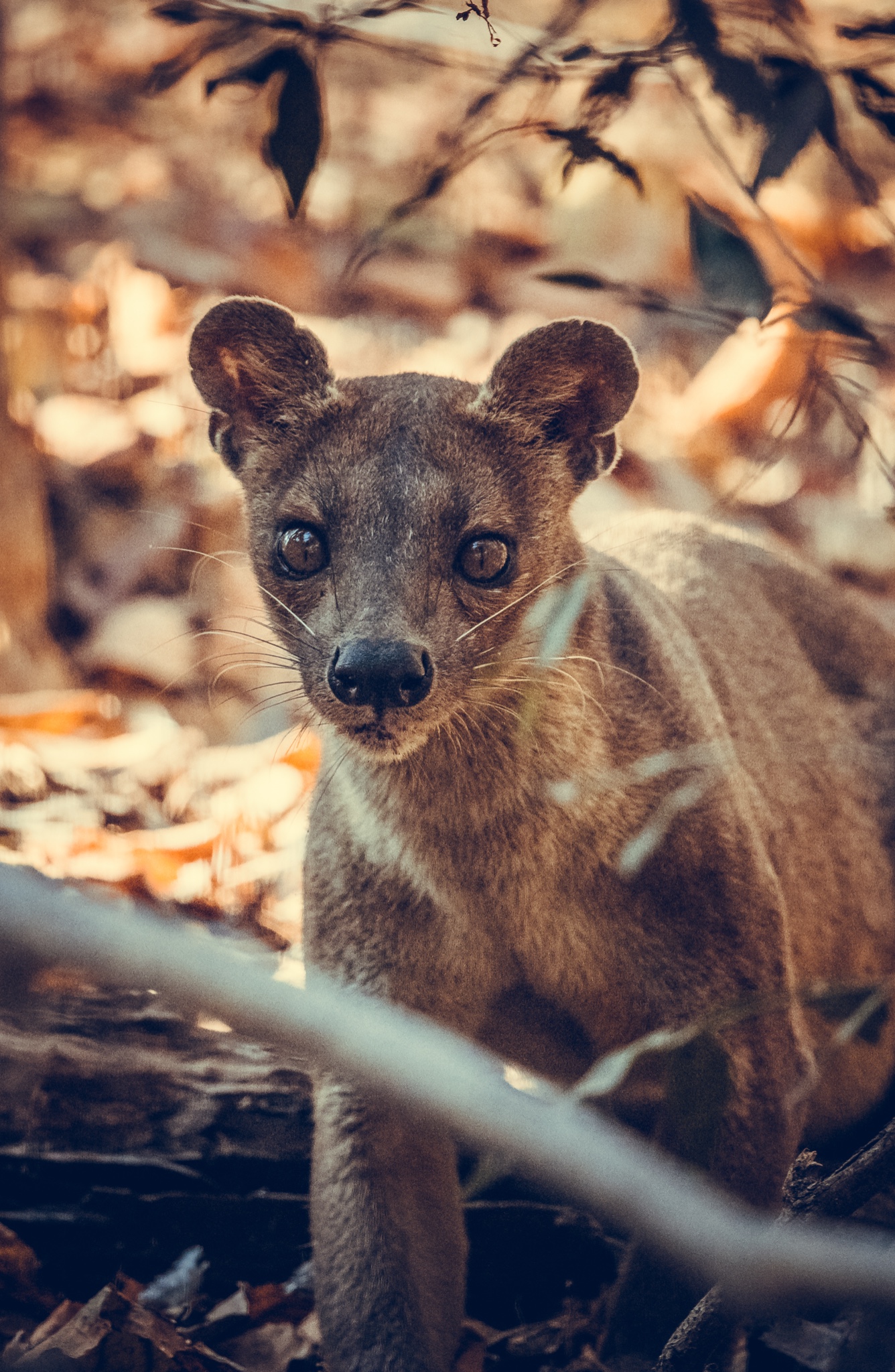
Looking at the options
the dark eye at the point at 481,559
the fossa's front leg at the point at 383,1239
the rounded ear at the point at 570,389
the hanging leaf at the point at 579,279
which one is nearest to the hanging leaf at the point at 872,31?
the hanging leaf at the point at 579,279

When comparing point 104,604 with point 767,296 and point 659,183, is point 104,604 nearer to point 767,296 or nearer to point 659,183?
point 659,183

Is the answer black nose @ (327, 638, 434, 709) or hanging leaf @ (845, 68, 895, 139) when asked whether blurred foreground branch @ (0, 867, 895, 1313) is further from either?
hanging leaf @ (845, 68, 895, 139)

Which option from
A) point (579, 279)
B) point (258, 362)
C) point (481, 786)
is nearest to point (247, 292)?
point (258, 362)

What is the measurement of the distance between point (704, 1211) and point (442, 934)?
1.38 m

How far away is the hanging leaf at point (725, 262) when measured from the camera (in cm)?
140

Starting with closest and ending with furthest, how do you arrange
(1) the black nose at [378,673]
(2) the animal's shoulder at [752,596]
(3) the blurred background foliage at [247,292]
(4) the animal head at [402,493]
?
(1) the black nose at [378,673]
(4) the animal head at [402,493]
(2) the animal's shoulder at [752,596]
(3) the blurred background foliage at [247,292]

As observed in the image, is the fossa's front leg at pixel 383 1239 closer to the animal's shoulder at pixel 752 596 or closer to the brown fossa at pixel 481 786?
the brown fossa at pixel 481 786

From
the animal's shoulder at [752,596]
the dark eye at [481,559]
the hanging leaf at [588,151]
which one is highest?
the hanging leaf at [588,151]

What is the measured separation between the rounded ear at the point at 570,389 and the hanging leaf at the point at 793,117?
2.58 ft

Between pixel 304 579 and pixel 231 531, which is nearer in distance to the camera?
pixel 304 579

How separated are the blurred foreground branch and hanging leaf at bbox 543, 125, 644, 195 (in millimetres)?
965

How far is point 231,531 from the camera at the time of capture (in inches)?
205

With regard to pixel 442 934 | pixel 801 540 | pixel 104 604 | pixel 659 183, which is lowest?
pixel 104 604

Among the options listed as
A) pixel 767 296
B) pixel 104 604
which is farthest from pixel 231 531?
pixel 767 296
